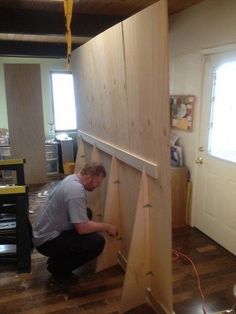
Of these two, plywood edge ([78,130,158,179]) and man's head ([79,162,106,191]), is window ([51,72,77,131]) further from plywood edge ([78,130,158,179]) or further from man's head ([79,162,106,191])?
man's head ([79,162,106,191])

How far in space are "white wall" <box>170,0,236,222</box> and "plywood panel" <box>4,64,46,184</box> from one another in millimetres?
2383

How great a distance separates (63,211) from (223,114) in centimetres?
180

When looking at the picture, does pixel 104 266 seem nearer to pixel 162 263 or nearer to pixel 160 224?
pixel 162 263

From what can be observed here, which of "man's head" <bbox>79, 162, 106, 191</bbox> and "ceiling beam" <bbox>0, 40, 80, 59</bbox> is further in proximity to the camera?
"ceiling beam" <bbox>0, 40, 80, 59</bbox>

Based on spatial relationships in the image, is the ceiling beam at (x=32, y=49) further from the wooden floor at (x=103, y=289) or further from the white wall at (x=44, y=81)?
the wooden floor at (x=103, y=289)

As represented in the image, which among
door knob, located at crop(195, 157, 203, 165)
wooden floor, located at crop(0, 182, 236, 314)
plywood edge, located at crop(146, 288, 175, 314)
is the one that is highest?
door knob, located at crop(195, 157, 203, 165)

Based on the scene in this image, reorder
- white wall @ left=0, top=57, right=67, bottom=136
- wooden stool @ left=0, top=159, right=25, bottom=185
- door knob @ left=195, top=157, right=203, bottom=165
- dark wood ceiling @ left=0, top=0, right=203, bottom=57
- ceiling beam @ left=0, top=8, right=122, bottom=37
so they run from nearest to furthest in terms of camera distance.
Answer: dark wood ceiling @ left=0, top=0, right=203, bottom=57 → ceiling beam @ left=0, top=8, right=122, bottom=37 → door knob @ left=195, top=157, right=203, bottom=165 → wooden stool @ left=0, top=159, right=25, bottom=185 → white wall @ left=0, top=57, right=67, bottom=136

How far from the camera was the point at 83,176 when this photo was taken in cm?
238

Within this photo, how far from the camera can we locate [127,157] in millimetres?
2203

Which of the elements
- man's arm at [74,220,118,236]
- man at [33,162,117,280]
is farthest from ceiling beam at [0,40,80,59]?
man's arm at [74,220,118,236]

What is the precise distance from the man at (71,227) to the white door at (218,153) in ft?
3.98

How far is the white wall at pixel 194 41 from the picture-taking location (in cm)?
279

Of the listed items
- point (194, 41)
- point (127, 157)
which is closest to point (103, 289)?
point (127, 157)

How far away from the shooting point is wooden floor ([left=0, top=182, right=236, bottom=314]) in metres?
2.20
